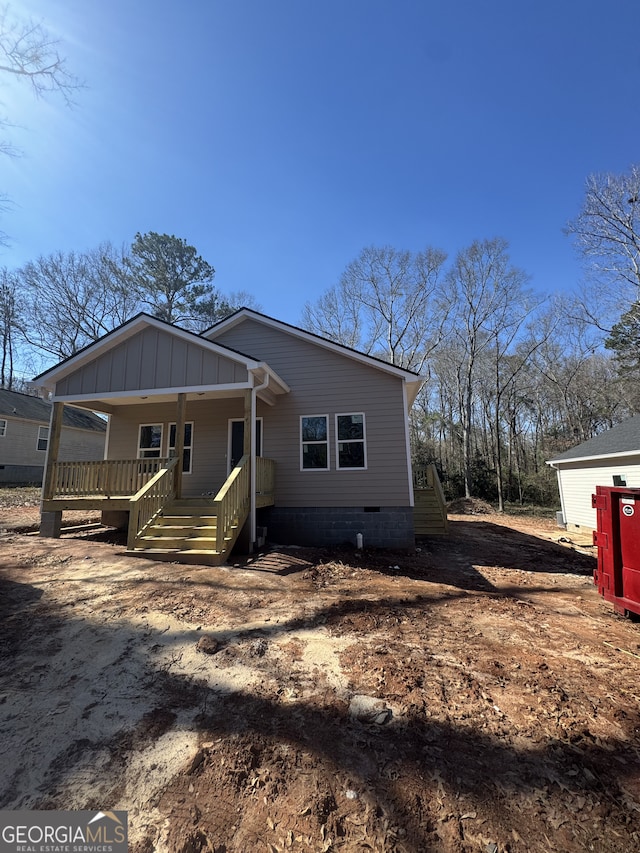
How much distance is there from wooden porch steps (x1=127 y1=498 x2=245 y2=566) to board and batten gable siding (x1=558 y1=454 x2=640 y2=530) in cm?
1276

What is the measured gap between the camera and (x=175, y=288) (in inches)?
966

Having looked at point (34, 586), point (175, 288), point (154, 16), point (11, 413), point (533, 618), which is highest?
point (175, 288)

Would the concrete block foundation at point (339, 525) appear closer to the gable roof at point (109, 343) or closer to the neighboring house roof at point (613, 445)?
the gable roof at point (109, 343)

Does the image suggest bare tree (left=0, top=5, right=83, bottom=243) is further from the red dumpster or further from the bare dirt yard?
→ the red dumpster

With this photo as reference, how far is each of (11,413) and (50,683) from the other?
22.5 meters

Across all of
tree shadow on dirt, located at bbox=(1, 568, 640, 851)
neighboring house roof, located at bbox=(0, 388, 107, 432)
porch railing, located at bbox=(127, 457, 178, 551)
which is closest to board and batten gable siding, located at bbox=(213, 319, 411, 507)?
porch railing, located at bbox=(127, 457, 178, 551)

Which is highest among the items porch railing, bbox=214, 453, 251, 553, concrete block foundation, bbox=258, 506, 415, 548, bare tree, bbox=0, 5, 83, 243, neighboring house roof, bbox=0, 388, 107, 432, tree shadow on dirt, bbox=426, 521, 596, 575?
bare tree, bbox=0, 5, 83, 243

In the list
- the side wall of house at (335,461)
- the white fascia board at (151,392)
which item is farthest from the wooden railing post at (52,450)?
the side wall of house at (335,461)

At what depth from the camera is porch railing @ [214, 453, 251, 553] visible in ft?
22.2

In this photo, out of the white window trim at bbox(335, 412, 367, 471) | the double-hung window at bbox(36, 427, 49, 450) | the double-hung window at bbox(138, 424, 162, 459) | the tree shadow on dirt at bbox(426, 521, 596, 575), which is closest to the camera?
the tree shadow on dirt at bbox(426, 521, 596, 575)

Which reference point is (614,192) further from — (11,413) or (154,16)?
(11,413)

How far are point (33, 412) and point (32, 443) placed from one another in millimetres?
1907

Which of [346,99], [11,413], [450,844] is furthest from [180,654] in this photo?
[11,413]

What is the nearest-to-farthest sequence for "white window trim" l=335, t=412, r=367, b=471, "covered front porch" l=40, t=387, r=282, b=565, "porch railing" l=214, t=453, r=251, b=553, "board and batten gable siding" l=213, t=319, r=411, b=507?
"porch railing" l=214, t=453, r=251, b=553
"covered front porch" l=40, t=387, r=282, b=565
"board and batten gable siding" l=213, t=319, r=411, b=507
"white window trim" l=335, t=412, r=367, b=471
